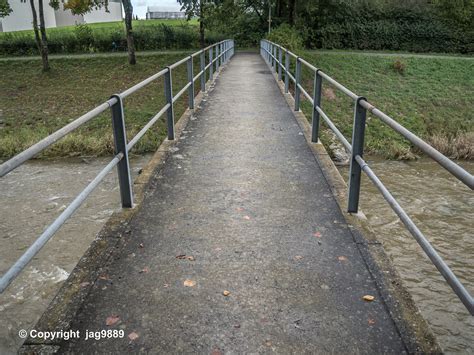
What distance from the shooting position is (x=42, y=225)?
8898mm

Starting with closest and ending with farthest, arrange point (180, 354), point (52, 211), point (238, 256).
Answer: point (180, 354) < point (238, 256) < point (52, 211)

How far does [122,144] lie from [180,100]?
50.6 feet

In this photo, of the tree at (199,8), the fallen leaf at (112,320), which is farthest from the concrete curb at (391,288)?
the tree at (199,8)

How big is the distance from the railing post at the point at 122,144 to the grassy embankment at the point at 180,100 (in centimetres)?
951

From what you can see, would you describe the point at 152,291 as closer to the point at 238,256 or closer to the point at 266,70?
the point at 238,256

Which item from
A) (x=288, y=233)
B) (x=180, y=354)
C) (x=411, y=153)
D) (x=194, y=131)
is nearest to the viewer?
(x=180, y=354)

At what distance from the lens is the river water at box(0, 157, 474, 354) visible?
20.5ft

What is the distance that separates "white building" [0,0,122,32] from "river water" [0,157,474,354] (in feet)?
98.5

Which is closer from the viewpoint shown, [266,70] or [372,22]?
[266,70]

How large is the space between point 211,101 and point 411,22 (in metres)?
33.0

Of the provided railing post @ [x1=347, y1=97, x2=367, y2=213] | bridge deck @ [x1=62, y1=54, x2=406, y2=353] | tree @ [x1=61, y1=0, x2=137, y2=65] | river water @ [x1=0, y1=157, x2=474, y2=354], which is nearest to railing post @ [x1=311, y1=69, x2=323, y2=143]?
bridge deck @ [x1=62, y1=54, x2=406, y2=353]

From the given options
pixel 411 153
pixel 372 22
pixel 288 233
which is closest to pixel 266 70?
pixel 411 153

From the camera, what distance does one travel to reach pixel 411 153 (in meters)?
14.7

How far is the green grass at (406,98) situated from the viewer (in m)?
15.7
